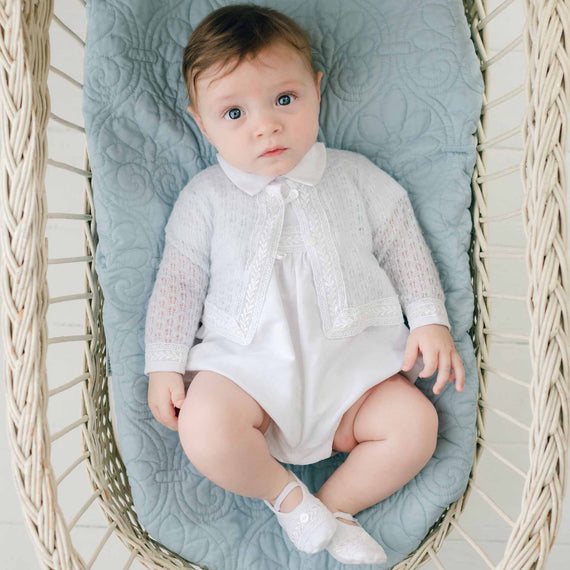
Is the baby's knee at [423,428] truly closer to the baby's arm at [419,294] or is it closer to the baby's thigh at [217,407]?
the baby's arm at [419,294]

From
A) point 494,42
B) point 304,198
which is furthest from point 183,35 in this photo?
point 494,42

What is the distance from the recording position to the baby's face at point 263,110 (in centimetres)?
115

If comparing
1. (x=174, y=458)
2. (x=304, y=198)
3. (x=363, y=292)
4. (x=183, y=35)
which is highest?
(x=183, y=35)

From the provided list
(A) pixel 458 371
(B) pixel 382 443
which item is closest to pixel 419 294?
(A) pixel 458 371

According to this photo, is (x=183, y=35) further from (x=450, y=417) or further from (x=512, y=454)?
(x=512, y=454)

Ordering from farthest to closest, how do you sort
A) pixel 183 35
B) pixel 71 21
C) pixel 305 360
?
pixel 71 21 < pixel 183 35 < pixel 305 360

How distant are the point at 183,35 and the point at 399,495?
3.01 ft

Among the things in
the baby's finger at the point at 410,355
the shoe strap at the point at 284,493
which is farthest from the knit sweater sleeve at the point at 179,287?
the baby's finger at the point at 410,355

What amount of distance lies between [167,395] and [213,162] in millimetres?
456

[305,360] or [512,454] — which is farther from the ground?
[305,360]

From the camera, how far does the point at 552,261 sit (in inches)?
38.9

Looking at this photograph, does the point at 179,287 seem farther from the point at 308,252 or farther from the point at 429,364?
the point at 429,364

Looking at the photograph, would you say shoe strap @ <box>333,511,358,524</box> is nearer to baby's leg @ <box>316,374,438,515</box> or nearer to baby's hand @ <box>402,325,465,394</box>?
baby's leg @ <box>316,374,438,515</box>

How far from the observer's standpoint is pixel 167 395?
1.19 meters
